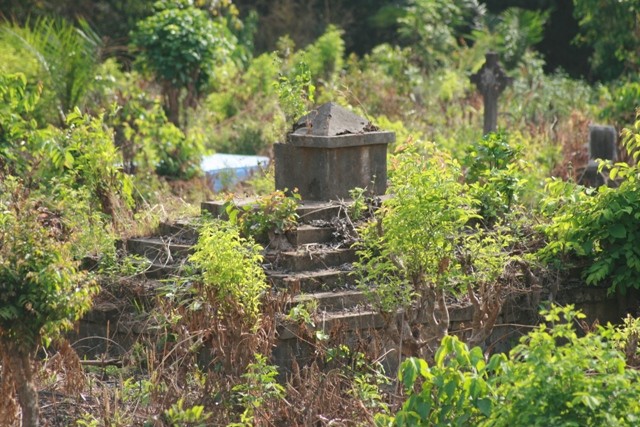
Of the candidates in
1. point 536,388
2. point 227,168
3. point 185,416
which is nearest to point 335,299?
point 185,416

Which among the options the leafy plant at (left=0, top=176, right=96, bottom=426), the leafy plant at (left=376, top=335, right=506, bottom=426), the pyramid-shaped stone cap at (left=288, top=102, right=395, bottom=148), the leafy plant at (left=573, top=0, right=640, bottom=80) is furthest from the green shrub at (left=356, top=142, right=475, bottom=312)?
the leafy plant at (left=573, top=0, right=640, bottom=80)

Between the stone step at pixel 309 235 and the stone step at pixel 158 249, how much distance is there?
0.72 metres

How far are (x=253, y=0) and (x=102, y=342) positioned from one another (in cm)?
1902

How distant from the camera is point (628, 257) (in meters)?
7.23

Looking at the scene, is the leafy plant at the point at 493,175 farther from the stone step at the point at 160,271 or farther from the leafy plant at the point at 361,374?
the stone step at the point at 160,271

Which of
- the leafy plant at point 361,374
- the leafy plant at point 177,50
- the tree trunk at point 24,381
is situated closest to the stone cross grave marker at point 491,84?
the leafy plant at point 177,50

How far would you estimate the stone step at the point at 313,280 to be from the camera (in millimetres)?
6918

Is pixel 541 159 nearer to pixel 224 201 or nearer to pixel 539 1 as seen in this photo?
pixel 224 201

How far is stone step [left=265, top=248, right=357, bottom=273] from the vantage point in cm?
717

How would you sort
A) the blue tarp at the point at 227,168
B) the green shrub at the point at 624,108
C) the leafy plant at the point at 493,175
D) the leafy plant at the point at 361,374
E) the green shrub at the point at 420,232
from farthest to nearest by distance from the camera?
the green shrub at the point at 624,108 → the blue tarp at the point at 227,168 → the leafy plant at the point at 493,175 → the green shrub at the point at 420,232 → the leafy plant at the point at 361,374

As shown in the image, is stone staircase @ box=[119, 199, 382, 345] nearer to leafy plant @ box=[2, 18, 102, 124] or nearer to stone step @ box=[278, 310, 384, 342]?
stone step @ box=[278, 310, 384, 342]

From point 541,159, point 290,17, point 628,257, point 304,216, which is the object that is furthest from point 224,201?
point 290,17

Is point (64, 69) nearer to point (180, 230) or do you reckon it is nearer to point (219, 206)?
point (180, 230)

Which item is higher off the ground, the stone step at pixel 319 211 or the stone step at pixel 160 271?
the stone step at pixel 319 211
